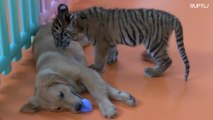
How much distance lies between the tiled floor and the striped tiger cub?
9cm

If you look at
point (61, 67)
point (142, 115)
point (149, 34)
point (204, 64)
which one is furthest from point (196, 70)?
point (61, 67)

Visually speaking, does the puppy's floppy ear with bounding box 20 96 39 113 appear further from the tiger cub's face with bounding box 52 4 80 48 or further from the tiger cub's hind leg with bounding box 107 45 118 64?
the tiger cub's hind leg with bounding box 107 45 118 64

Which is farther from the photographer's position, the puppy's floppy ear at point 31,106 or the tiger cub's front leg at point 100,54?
the tiger cub's front leg at point 100,54

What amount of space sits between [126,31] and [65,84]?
0.47 metres

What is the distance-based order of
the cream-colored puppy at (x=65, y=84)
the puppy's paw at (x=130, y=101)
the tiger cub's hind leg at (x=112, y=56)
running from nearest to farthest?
the cream-colored puppy at (x=65, y=84), the puppy's paw at (x=130, y=101), the tiger cub's hind leg at (x=112, y=56)

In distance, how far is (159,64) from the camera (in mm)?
2316

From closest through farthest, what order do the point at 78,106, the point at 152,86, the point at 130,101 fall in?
the point at 78,106
the point at 130,101
the point at 152,86

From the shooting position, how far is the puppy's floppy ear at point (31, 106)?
6.64ft

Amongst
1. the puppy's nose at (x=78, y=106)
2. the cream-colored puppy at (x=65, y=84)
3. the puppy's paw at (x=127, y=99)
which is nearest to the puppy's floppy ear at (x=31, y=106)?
the cream-colored puppy at (x=65, y=84)

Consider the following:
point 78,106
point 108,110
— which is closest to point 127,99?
point 108,110

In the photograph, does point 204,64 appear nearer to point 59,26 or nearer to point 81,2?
point 59,26

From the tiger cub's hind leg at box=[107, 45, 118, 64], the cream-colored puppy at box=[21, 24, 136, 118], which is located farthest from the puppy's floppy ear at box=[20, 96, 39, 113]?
the tiger cub's hind leg at box=[107, 45, 118, 64]

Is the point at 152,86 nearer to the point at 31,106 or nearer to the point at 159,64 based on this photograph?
the point at 159,64

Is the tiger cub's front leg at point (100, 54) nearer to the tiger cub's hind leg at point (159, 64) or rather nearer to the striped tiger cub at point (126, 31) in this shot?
the striped tiger cub at point (126, 31)
